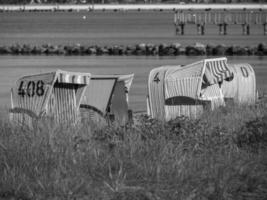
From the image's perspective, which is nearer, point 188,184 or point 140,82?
point 188,184

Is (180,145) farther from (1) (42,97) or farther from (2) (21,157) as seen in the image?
(1) (42,97)

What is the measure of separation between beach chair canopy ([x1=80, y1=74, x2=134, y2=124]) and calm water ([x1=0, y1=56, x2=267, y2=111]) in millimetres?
12045

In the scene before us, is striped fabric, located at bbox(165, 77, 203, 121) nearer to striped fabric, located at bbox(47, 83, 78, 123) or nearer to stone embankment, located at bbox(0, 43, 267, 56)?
striped fabric, located at bbox(47, 83, 78, 123)

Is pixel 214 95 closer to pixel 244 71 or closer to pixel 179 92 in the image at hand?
pixel 179 92

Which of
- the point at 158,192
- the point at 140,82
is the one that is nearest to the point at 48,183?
the point at 158,192

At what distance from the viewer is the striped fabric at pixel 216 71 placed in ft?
61.5

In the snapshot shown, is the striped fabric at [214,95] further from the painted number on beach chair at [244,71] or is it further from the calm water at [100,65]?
the calm water at [100,65]

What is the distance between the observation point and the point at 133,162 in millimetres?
9656

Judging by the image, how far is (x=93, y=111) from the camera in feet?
52.6

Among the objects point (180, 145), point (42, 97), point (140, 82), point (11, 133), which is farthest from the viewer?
point (140, 82)

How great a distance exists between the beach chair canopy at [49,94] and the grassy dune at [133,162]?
2.30 m

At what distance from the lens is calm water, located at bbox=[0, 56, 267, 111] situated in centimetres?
3524

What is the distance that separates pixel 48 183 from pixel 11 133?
2.53 metres

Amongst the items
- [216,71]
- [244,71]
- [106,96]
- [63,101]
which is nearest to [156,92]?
[106,96]
